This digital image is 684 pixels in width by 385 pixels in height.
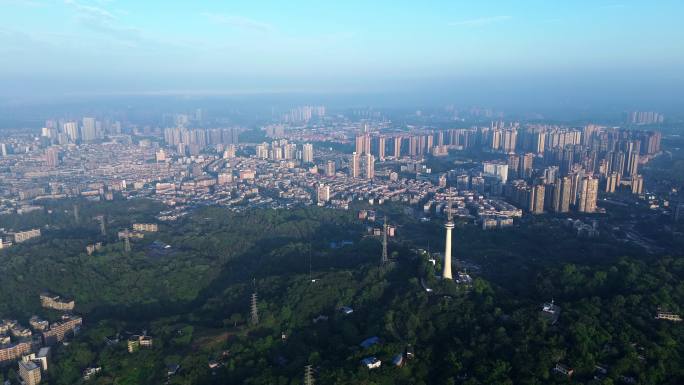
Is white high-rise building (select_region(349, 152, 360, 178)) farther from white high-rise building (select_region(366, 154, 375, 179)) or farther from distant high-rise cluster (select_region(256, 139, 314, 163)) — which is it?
distant high-rise cluster (select_region(256, 139, 314, 163))

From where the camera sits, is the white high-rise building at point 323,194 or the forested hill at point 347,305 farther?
the white high-rise building at point 323,194

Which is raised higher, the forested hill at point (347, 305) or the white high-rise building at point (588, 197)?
the white high-rise building at point (588, 197)

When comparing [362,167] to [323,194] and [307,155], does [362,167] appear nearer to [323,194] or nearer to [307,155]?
[307,155]

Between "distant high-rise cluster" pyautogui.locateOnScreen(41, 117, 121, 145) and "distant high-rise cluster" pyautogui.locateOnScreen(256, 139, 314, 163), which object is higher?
"distant high-rise cluster" pyautogui.locateOnScreen(41, 117, 121, 145)

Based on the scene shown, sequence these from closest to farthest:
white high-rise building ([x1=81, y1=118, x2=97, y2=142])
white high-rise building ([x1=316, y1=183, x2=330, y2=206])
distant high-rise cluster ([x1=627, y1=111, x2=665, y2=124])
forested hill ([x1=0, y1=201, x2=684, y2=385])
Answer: forested hill ([x1=0, y1=201, x2=684, y2=385]), white high-rise building ([x1=316, y1=183, x2=330, y2=206]), white high-rise building ([x1=81, y1=118, x2=97, y2=142]), distant high-rise cluster ([x1=627, y1=111, x2=665, y2=124])

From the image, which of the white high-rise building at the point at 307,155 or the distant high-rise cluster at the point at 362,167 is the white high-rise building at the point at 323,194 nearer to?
the distant high-rise cluster at the point at 362,167

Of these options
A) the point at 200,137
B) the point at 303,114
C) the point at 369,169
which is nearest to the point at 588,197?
the point at 369,169

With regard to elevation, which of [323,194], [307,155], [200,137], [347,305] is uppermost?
[200,137]

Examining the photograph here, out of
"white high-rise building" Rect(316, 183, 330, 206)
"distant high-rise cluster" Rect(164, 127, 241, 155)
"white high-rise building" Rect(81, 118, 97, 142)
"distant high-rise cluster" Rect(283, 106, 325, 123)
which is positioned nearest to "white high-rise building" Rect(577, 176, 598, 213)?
"white high-rise building" Rect(316, 183, 330, 206)

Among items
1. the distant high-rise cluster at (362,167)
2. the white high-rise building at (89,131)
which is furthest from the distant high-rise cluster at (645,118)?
the white high-rise building at (89,131)
